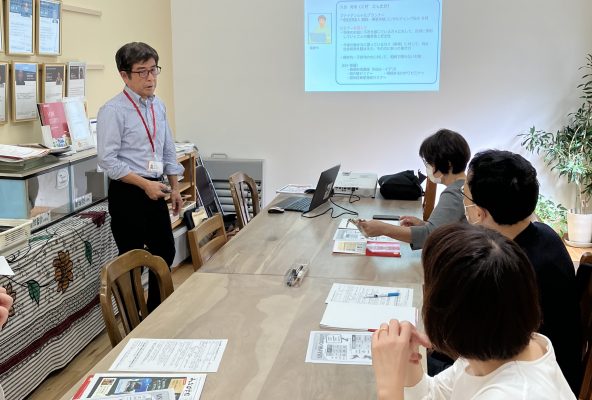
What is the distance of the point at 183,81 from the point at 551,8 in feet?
9.91

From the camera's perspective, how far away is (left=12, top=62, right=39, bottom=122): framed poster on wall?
119 inches

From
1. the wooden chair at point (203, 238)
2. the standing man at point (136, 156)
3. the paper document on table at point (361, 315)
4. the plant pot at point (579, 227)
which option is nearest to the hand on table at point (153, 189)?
the standing man at point (136, 156)

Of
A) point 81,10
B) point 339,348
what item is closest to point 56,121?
point 81,10

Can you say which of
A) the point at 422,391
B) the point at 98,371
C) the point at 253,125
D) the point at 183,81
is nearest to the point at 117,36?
the point at 183,81

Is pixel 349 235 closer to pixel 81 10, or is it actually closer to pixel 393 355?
pixel 393 355

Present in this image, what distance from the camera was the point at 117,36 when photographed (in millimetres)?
4129

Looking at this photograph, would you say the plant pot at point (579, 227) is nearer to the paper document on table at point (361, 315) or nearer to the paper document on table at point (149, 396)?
the paper document on table at point (361, 315)

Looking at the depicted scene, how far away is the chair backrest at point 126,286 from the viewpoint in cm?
173

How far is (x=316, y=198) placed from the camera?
3.15 metres

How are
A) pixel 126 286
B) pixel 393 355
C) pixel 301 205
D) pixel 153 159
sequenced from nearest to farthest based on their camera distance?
pixel 393 355 → pixel 126 286 → pixel 153 159 → pixel 301 205

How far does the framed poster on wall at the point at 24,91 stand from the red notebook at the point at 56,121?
69 millimetres

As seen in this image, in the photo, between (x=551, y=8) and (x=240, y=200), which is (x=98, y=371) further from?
(x=551, y=8)

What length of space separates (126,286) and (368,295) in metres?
0.80

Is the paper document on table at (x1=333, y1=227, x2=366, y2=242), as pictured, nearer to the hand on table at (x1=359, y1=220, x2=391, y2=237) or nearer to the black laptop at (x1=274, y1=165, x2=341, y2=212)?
the hand on table at (x1=359, y1=220, x2=391, y2=237)
